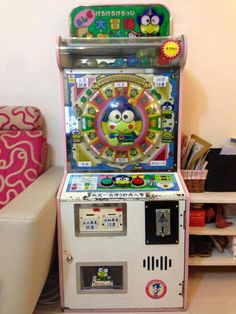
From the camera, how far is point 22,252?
4.02 feet

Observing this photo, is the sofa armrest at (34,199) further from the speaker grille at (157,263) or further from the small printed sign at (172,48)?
the small printed sign at (172,48)

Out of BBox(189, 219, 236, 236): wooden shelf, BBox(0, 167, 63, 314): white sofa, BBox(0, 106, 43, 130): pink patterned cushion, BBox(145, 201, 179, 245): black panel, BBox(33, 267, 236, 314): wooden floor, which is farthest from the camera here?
BBox(0, 106, 43, 130): pink patterned cushion

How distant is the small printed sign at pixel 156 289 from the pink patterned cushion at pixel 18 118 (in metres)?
0.99

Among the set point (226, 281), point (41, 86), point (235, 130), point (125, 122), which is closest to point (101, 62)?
point (125, 122)

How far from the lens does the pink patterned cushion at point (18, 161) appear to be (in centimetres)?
176

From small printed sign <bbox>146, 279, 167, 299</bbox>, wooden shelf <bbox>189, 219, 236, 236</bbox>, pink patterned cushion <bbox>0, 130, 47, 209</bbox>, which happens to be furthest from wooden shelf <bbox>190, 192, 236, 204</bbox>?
pink patterned cushion <bbox>0, 130, 47, 209</bbox>

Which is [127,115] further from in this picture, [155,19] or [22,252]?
[22,252]

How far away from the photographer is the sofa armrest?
124cm

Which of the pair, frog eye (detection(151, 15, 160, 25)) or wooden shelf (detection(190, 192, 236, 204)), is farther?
frog eye (detection(151, 15, 160, 25))

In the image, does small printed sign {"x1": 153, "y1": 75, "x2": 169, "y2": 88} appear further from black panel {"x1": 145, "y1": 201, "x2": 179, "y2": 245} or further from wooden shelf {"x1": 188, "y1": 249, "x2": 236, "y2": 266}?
wooden shelf {"x1": 188, "y1": 249, "x2": 236, "y2": 266}

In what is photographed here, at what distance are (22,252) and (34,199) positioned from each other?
0.24 metres

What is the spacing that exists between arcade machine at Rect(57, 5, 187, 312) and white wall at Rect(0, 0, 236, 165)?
0.35 m

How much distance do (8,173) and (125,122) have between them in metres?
0.66

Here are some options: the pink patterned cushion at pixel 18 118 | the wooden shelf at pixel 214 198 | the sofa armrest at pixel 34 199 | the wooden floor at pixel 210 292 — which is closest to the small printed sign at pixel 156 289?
the wooden floor at pixel 210 292
